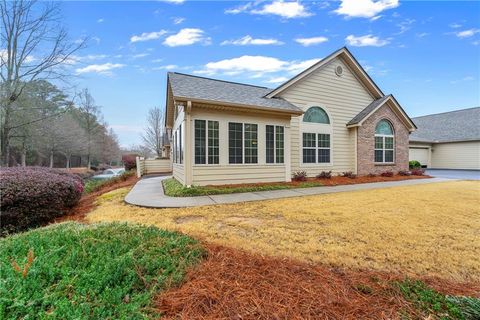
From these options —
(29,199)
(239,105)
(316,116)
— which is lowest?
(29,199)

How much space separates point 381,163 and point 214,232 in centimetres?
1368

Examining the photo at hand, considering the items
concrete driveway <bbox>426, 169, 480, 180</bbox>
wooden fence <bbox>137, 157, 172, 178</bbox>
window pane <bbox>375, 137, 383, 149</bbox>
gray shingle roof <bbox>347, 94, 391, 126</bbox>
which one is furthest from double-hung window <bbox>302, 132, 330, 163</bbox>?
wooden fence <bbox>137, 157, 172, 178</bbox>

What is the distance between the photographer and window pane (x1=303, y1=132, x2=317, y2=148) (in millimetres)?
12152

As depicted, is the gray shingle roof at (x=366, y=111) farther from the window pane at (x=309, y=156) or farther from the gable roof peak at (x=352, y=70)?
the window pane at (x=309, y=156)

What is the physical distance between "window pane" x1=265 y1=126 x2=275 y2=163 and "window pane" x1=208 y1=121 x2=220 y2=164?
2390 mm

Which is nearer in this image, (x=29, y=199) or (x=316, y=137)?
(x=29, y=199)

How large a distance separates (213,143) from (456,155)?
82.1 ft

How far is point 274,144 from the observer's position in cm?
1040

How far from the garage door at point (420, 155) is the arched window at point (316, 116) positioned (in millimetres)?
14540

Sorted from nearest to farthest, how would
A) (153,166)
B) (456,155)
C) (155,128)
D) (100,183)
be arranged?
(100,183)
(153,166)
(456,155)
(155,128)

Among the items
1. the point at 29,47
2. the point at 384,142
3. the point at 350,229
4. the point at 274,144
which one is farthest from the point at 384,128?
the point at 29,47

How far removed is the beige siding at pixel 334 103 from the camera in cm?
1191

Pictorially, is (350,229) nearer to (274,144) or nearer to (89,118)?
(274,144)

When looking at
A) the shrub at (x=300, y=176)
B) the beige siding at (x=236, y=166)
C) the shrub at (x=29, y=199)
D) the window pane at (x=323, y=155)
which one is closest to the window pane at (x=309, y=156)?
the window pane at (x=323, y=155)
